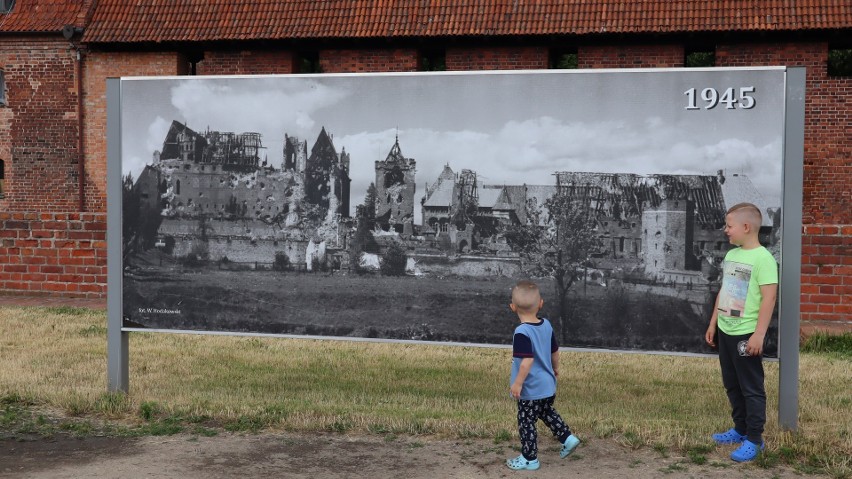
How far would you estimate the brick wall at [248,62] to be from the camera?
23250 mm

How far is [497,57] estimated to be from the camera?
2233 centimetres

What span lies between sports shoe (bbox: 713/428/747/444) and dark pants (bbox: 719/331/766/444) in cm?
3

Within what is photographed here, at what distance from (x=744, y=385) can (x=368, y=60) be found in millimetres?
18447

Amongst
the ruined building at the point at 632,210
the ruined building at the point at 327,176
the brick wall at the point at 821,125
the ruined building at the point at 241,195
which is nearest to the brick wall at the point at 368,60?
the brick wall at the point at 821,125

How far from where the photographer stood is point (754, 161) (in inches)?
228

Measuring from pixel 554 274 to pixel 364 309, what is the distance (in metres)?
1.24

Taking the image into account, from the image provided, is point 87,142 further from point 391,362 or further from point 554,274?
point 554,274

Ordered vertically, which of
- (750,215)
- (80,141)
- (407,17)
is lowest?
(750,215)

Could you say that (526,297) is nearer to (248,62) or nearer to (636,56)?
(636,56)

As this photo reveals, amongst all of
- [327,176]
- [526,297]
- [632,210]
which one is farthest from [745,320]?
[327,176]

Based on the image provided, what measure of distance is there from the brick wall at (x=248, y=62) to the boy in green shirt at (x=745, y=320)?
61.0 ft

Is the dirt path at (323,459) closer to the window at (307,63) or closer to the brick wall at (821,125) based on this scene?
the brick wall at (821,125)

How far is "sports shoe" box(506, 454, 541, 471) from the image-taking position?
5.08 metres

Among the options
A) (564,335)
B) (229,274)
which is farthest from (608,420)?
(229,274)
